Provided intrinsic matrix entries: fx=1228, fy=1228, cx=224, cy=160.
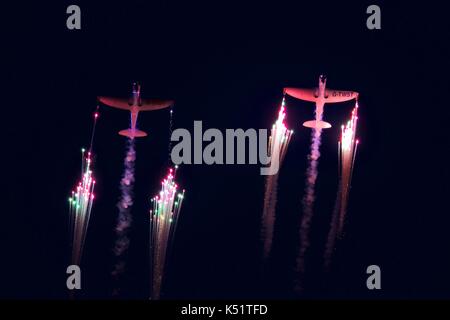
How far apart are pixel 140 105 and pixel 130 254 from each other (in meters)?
2.34

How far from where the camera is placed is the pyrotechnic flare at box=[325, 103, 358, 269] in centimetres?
1927

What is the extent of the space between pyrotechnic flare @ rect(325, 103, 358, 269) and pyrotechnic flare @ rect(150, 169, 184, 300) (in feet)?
8.12

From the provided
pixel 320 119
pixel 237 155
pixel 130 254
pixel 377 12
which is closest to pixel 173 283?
pixel 130 254

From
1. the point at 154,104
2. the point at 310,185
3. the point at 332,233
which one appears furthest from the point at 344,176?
the point at 154,104

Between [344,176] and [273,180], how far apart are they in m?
1.12

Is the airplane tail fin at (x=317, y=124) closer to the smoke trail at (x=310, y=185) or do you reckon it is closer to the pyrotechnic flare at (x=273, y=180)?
the smoke trail at (x=310, y=185)

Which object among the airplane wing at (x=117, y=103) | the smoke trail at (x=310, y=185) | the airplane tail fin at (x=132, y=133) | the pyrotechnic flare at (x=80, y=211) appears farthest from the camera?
the smoke trail at (x=310, y=185)

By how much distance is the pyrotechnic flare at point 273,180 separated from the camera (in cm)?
1916

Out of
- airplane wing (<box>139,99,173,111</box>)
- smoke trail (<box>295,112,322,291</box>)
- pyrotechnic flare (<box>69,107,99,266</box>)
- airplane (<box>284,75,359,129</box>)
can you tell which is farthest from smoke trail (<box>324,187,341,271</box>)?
pyrotechnic flare (<box>69,107,99,266</box>)

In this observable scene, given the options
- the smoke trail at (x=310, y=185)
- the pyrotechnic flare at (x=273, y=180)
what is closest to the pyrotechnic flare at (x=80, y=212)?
the pyrotechnic flare at (x=273, y=180)

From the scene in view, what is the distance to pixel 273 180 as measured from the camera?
763 inches

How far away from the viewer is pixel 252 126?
19.3 metres

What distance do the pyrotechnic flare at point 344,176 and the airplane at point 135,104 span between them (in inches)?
111
